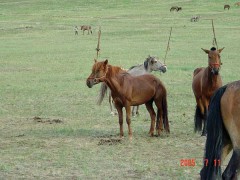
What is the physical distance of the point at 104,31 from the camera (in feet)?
167

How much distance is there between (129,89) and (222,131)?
513cm

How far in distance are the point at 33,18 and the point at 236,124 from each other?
204ft

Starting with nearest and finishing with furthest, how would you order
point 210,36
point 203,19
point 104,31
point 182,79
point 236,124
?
point 236,124
point 182,79
point 210,36
point 104,31
point 203,19

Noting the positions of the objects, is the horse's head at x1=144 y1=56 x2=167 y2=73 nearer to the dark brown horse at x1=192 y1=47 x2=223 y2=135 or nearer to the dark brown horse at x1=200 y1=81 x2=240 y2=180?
the dark brown horse at x1=192 y1=47 x2=223 y2=135

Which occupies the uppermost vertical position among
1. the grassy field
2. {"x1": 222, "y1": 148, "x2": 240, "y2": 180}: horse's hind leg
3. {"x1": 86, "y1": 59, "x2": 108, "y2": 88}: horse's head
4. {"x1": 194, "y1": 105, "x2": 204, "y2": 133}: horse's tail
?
{"x1": 86, "y1": 59, "x2": 108, "y2": 88}: horse's head

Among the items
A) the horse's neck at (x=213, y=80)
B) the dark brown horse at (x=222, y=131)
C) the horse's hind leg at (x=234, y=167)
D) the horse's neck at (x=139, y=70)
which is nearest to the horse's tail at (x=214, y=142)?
the dark brown horse at (x=222, y=131)

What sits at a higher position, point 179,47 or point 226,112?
point 226,112

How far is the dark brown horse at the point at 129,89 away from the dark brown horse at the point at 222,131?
187 inches

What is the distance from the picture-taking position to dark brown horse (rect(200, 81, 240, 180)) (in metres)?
6.96

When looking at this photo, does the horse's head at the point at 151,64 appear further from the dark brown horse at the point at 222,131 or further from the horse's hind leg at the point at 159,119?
the dark brown horse at the point at 222,131

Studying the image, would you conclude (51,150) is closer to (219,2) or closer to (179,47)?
(179,47)

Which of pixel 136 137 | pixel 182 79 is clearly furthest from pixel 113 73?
pixel 182 79

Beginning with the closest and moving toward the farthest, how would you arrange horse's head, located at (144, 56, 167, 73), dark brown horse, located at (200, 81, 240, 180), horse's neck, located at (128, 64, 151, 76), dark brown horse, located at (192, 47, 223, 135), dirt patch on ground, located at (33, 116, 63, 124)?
dark brown horse, located at (200, 81, 240, 180), dark brown horse, located at (192, 47, 223, 135), dirt patch on ground, located at (33, 116, 63, 124), horse's neck, located at (128, 64, 151, 76), horse's head, located at (144, 56, 167, 73)

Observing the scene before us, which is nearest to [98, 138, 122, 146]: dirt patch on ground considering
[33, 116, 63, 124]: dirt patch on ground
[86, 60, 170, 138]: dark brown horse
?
[86, 60, 170, 138]: dark brown horse
